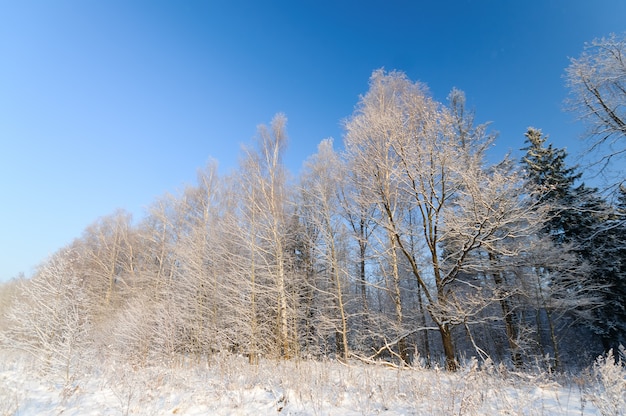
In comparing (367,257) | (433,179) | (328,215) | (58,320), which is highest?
(328,215)

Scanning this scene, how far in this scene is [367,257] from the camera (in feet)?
34.6

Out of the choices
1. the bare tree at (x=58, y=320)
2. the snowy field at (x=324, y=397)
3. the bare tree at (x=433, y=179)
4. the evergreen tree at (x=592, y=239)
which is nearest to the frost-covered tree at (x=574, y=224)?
the evergreen tree at (x=592, y=239)

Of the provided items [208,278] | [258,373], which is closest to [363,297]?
[208,278]

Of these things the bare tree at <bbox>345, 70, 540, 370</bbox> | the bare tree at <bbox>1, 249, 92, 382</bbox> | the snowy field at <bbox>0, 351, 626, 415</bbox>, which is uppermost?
Result: the bare tree at <bbox>345, 70, 540, 370</bbox>

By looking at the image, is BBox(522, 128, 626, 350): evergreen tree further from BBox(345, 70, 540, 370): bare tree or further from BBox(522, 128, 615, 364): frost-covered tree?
BBox(345, 70, 540, 370): bare tree

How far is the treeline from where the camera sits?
7.43m

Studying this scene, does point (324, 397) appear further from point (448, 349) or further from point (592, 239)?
point (592, 239)

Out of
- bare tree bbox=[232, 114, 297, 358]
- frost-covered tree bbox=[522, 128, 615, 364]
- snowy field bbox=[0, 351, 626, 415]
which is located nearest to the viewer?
snowy field bbox=[0, 351, 626, 415]

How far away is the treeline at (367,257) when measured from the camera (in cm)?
743

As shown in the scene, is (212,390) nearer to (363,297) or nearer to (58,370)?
(58,370)


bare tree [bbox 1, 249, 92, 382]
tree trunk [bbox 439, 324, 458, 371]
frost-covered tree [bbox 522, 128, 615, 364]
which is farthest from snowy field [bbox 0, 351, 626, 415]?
frost-covered tree [bbox 522, 128, 615, 364]

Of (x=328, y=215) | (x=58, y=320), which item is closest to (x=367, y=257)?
(x=328, y=215)

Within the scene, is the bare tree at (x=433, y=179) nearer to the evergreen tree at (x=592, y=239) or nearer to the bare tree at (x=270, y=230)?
the bare tree at (x=270, y=230)

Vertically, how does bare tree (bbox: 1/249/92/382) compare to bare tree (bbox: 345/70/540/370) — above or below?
below
